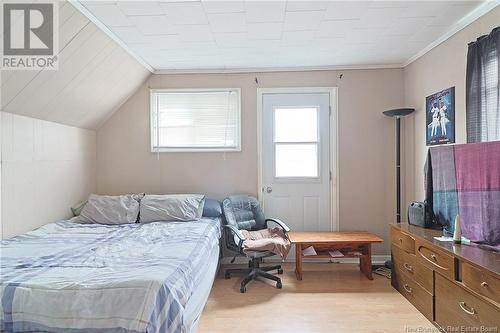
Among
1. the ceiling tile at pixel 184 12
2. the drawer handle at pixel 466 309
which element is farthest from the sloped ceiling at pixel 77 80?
the drawer handle at pixel 466 309

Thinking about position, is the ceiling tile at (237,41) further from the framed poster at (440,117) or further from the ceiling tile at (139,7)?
the framed poster at (440,117)

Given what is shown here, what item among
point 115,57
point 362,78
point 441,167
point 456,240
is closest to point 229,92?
point 115,57

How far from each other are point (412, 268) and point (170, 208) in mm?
2552

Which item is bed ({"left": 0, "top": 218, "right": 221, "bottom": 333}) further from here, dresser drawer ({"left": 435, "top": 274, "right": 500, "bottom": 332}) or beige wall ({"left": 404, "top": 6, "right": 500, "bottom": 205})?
beige wall ({"left": 404, "top": 6, "right": 500, "bottom": 205})

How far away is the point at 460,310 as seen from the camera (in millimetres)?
2018

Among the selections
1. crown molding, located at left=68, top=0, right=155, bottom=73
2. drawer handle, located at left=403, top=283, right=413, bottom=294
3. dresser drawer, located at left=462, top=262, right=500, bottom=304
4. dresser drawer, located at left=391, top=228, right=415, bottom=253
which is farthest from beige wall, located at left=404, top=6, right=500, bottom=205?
crown molding, located at left=68, top=0, right=155, bottom=73

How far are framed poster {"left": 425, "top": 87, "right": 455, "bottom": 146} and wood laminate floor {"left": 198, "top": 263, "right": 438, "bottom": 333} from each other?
1647 millimetres

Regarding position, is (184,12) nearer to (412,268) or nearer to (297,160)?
(297,160)

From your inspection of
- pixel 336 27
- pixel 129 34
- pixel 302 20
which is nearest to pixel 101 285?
pixel 129 34

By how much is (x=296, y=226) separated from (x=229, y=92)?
201 centimetres

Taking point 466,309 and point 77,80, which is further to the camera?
point 77,80

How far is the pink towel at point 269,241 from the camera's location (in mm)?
3037

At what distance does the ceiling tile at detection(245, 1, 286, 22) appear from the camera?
2.30 meters

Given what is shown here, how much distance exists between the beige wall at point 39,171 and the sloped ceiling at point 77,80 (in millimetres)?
144
